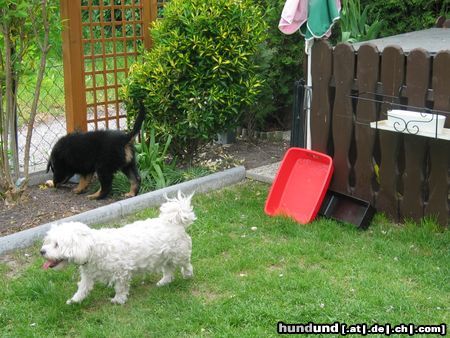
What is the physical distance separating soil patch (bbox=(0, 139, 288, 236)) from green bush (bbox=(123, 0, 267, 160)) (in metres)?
0.68

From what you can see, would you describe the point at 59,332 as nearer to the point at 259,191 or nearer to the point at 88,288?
the point at 88,288

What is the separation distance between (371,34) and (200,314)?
14.7 feet

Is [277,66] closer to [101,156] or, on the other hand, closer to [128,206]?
[101,156]

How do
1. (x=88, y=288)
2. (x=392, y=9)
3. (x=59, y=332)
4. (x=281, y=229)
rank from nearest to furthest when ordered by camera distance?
(x=59, y=332)
(x=88, y=288)
(x=281, y=229)
(x=392, y=9)

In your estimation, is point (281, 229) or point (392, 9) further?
point (392, 9)

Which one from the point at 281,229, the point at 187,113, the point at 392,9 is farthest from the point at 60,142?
the point at 392,9

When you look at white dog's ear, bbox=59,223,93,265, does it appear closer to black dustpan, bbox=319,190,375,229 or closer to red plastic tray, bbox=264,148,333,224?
red plastic tray, bbox=264,148,333,224

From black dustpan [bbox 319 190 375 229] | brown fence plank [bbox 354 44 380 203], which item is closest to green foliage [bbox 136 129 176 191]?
black dustpan [bbox 319 190 375 229]

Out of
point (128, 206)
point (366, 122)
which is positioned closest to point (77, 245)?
point (128, 206)

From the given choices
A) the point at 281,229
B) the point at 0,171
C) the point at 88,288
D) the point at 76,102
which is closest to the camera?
the point at 88,288

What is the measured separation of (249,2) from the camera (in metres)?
7.01

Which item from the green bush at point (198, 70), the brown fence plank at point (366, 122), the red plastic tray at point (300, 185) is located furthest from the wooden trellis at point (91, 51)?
the brown fence plank at point (366, 122)

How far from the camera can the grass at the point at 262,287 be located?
386 cm

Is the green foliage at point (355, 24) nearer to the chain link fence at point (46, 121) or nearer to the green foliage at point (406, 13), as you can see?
the green foliage at point (406, 13)
